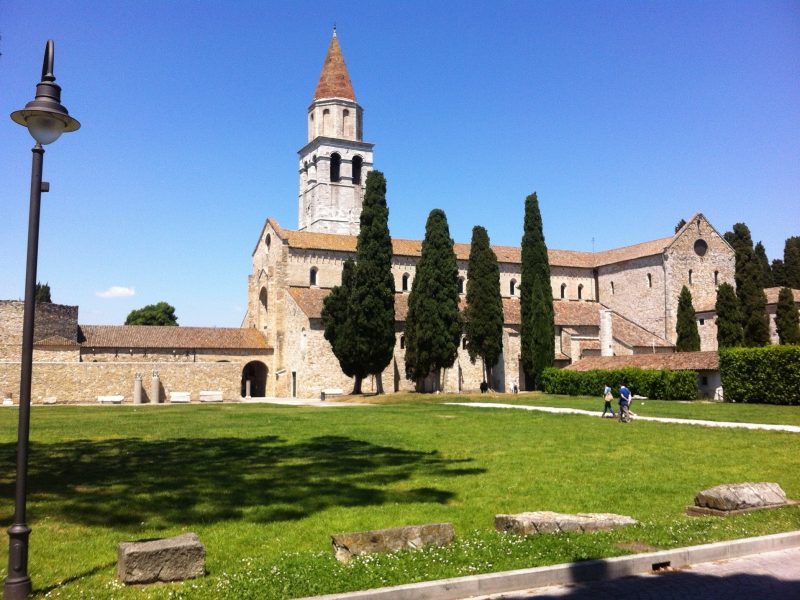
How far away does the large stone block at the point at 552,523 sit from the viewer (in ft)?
26.3

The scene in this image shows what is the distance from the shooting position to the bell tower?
193ft

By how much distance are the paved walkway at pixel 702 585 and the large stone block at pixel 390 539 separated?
1251 mm

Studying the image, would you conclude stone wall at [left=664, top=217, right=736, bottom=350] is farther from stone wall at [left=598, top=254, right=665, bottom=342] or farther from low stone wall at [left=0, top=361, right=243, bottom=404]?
low stone wall at [left=0, top=361, right=243, bottom=404]

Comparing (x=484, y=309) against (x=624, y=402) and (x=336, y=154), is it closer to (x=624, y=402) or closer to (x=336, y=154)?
(x=624, y=402)

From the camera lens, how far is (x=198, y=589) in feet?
20.2

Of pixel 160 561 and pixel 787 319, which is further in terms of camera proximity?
pixel 787 319

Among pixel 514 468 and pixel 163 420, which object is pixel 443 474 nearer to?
pixel 514 468

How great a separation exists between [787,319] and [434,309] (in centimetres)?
2704

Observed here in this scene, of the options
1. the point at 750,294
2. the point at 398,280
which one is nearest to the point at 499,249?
the point at 398,280

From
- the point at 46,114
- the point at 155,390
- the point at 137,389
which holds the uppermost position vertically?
the point at 46,114

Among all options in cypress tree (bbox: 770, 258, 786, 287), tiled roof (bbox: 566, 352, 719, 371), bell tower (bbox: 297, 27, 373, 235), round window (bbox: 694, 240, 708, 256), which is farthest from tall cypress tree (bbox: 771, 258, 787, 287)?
bell tower (bbox: 297, 27, 373, 235)

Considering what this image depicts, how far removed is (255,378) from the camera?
52406 mm

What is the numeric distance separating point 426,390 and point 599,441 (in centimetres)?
2807

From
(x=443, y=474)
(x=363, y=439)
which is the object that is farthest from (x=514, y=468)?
(x=363, y=439)
